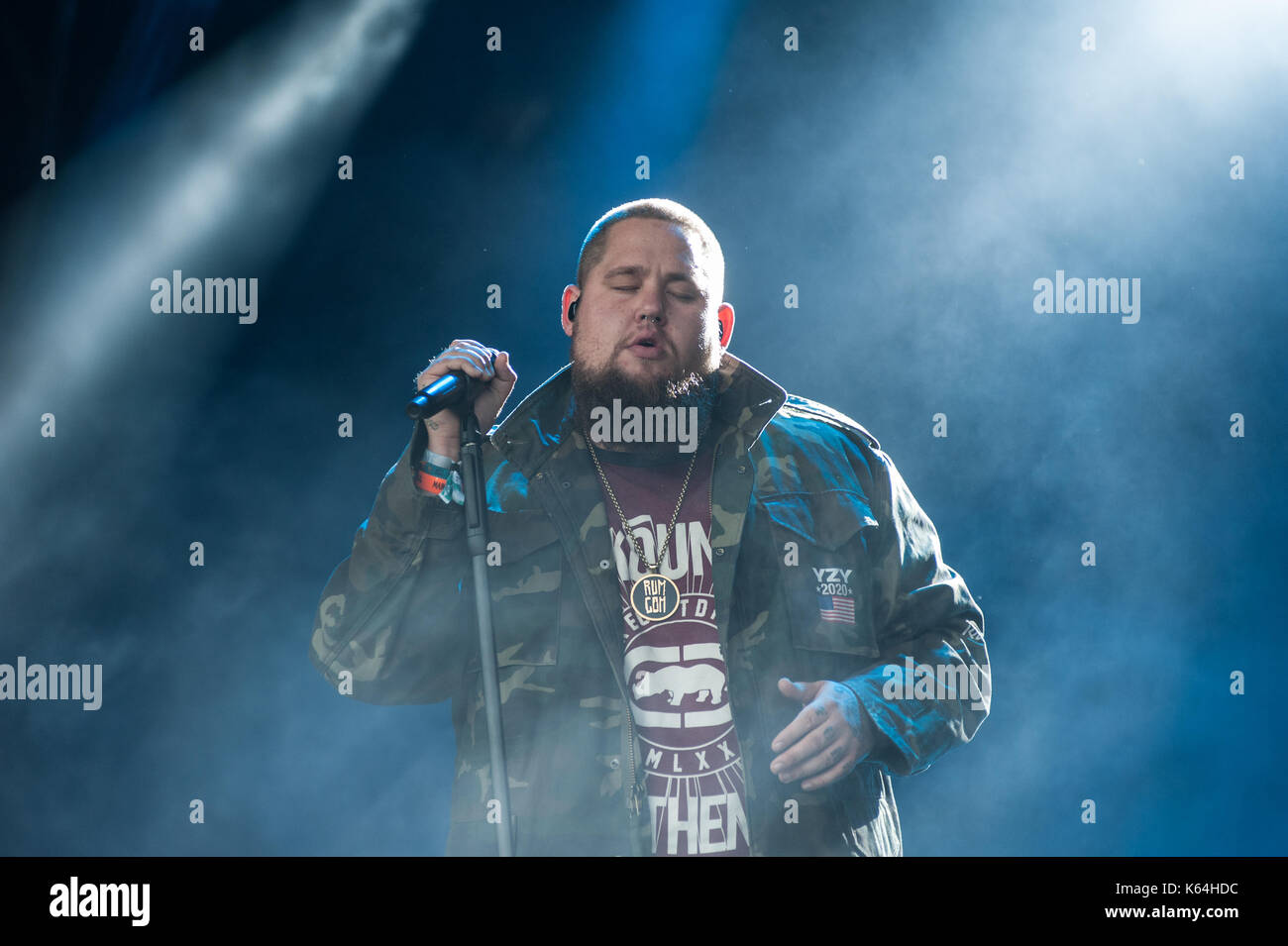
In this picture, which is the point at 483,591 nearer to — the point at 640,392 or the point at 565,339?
the point at 640,392

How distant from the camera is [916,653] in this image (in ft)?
7.43

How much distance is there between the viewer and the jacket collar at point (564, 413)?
2.33 meters

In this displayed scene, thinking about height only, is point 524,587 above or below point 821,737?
above

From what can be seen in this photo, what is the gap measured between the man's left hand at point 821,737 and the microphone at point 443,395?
2.55 feet

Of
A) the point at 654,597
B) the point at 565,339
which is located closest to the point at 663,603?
the point at 654,597

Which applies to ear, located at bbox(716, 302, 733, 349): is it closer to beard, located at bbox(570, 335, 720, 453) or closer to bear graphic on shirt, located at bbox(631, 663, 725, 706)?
beard, located at bbox(570, 335, 720, 453)

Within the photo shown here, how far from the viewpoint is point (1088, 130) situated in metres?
2.79

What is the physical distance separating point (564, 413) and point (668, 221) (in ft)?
1.53

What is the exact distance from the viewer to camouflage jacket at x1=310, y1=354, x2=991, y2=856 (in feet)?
6.95

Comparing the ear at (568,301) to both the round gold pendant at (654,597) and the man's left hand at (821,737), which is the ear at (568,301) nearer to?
the round gold pendant at (654,597)

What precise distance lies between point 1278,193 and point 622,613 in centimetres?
198

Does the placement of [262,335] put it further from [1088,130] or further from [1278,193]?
[1278,193]

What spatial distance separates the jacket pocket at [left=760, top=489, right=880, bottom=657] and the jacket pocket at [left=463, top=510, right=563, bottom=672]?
45 cm

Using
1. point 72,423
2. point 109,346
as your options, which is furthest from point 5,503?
point 109,346
